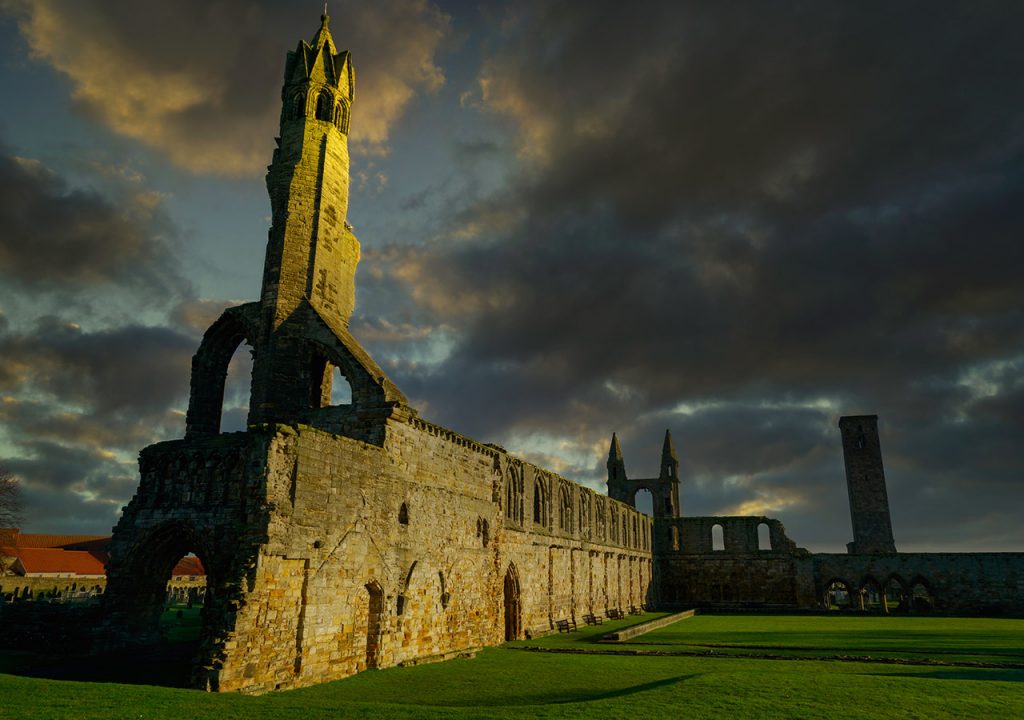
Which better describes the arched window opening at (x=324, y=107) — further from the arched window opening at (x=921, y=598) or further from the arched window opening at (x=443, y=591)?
the arched window opening at (x=921, y=598)

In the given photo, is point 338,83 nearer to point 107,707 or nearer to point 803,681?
point 107,707

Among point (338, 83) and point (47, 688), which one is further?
point (338, 83)

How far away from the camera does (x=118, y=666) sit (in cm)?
1569

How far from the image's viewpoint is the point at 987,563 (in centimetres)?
4397

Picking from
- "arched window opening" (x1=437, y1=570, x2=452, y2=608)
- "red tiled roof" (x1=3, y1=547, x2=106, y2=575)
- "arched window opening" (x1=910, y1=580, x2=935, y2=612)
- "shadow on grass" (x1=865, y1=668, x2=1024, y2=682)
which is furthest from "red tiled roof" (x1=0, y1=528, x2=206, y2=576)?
"arched window opening" (x1=910, y1=580, x2=935, y2=612)

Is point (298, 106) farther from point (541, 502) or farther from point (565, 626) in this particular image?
point (565, 626)

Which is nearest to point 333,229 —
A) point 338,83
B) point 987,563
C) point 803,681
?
point 338,83

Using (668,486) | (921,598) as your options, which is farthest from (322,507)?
(668,486)

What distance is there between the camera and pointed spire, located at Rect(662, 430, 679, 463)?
208 ft

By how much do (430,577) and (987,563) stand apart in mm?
42305

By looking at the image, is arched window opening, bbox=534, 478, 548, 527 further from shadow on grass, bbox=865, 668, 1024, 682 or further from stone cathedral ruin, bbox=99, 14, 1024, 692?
shadow on grass, bbox=865, 668, 1024, 682

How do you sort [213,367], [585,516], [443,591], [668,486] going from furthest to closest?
[668,486]
[585,516]
[213,367]
[443,591]

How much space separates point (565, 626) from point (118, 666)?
773 inches

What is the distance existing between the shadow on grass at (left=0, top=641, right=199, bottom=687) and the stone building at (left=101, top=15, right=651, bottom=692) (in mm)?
641
